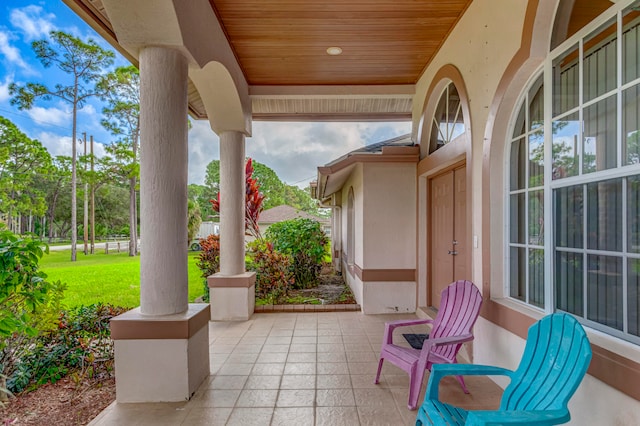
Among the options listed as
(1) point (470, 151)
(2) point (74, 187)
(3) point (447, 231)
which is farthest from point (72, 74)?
(1) point (470, 151)

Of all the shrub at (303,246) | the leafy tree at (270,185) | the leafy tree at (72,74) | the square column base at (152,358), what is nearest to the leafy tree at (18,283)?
the square column base at (152,358)

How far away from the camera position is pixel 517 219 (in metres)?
3.05

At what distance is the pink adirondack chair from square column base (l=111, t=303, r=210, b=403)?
1.81 meters

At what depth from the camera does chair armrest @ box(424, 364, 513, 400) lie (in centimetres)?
211

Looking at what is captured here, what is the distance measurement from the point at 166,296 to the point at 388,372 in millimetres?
2312

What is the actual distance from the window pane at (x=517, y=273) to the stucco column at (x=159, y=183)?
123 inches

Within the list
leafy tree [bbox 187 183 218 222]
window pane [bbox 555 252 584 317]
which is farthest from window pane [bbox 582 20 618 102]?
leafy tree [bbox 187 183 218 222]

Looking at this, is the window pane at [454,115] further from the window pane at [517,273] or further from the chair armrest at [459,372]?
the chair armrest at [459,372]

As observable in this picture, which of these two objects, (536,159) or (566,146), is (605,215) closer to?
(566,146)

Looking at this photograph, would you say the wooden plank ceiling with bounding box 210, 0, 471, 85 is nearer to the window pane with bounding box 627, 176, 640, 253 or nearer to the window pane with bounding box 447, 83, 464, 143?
the window pane with bounding box 447, 83, 464, 143

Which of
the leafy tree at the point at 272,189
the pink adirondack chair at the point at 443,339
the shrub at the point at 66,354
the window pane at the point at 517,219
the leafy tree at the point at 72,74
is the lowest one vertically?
the shrub at the point at 66,354

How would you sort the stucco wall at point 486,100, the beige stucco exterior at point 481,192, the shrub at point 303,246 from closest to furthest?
1. the beige stucco exterior at point 481,192
2. the stucco wall at point 486,100
3. the shrub at point 303,246

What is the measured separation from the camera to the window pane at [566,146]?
2.35 m

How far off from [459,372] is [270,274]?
184 inches
